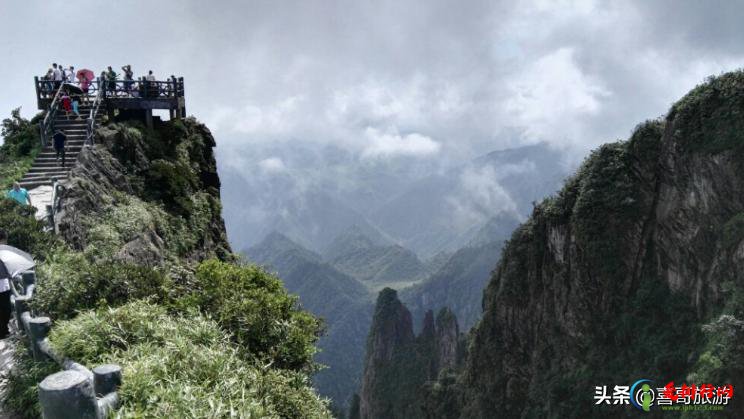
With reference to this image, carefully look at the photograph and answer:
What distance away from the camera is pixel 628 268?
51.7 metres

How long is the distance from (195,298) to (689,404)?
36.6 metres

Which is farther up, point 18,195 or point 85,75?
point 85,75

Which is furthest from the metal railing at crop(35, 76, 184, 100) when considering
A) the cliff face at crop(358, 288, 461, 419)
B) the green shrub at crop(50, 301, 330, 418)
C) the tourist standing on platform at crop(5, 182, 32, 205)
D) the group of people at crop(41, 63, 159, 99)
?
the cliff face at crop(358, 288, 461, 419)

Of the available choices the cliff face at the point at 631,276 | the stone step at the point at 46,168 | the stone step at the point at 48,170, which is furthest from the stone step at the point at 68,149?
the cliff face at the point at 631,276

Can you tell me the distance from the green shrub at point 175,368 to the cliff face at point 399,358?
112 metres

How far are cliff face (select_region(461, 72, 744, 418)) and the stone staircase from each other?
4101 cm

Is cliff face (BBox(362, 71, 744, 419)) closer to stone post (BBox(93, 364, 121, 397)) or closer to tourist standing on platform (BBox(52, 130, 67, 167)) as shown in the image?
stone post (BBox(93, 364, 121, 397))

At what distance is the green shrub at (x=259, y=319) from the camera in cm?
1127

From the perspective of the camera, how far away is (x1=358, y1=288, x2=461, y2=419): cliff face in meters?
124

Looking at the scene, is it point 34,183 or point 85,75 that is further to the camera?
point 85,75

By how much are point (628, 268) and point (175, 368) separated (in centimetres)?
5323

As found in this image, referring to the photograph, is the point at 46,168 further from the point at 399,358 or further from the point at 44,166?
the point at 399,358

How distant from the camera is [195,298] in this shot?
39.5 feet

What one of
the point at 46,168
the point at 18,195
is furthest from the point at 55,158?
the point at 18,195
